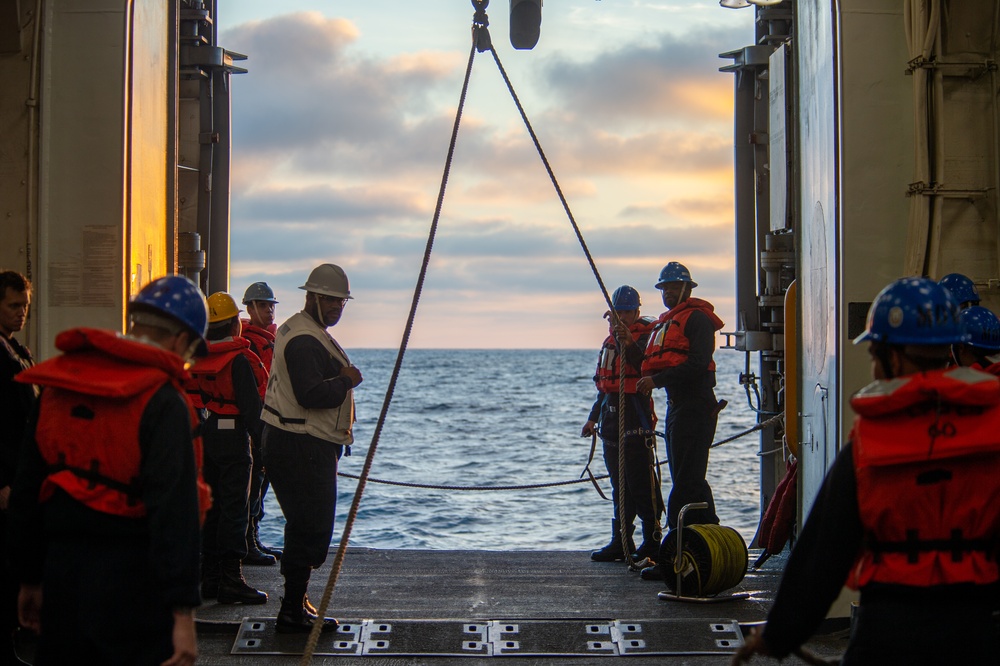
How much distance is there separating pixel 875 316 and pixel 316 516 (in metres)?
3.63

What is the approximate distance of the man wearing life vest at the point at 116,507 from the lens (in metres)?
3.20

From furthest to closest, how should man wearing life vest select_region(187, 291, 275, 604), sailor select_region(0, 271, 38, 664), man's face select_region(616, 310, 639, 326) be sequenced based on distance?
man's face select_region(616, 310, 639, 326), man wearing life vest select_region(187, 291, 275, 604), sailor select_region(0, 271, 38, 664)

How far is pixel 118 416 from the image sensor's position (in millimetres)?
3225

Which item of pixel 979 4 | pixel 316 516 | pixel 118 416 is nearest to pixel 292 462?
pixel 316 516

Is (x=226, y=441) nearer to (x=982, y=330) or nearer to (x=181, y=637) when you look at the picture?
(x=181, y=637)

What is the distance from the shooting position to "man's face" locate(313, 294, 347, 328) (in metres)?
6.14

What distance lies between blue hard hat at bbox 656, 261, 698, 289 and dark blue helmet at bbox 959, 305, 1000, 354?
3.17m

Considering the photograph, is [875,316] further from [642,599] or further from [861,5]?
[642,599]

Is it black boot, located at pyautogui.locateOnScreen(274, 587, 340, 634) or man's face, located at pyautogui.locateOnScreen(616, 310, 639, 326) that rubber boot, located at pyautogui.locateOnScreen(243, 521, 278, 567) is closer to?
black boot, located at pyautogui.locateOnScreen(274, 587, 340, 634)

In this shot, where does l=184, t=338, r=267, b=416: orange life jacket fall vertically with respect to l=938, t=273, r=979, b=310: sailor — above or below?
below

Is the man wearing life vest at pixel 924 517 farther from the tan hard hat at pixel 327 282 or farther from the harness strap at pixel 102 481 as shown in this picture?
the tan hard hat at pixel 327 282

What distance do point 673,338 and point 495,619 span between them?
8.17 ft

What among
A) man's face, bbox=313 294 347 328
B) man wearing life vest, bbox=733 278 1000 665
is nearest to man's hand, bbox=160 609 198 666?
man wearing life vest, bbox=733 278 1000 665

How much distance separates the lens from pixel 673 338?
7.59 m
